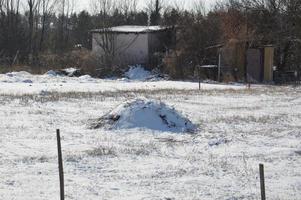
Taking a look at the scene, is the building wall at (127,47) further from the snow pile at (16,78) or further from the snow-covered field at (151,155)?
the snow-covered field at (151,155)

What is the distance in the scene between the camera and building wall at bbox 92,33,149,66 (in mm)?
42719

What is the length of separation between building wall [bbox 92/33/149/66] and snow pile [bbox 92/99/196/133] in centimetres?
2714

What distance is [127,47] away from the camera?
143 feet

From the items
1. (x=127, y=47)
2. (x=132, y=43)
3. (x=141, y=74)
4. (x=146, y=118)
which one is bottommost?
(x=146, y=118)

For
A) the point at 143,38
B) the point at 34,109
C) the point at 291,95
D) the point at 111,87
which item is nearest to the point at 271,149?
the point at 34,109

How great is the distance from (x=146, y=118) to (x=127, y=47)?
2946 cm

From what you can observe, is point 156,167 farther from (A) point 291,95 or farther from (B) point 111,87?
(B) point 111,87

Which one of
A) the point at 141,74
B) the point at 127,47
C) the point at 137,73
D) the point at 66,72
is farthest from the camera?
the point at 127,47

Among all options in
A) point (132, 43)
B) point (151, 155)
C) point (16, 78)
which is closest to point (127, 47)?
point (132, 43)

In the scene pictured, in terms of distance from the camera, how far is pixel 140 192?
8.08 m

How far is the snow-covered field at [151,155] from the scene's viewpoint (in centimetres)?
820

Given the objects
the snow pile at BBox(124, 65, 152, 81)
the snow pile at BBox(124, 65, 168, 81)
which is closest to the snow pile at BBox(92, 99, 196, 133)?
the snow pile at BBox(124, 65, 168, 81)

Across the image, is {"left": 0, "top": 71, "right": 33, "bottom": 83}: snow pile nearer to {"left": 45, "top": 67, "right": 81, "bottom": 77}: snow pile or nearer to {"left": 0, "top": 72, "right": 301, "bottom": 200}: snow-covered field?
{"left": 45, "top": 67, "right": 81, "bottom": 77}: snow pile

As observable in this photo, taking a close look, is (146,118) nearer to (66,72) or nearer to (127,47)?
(66,72)
